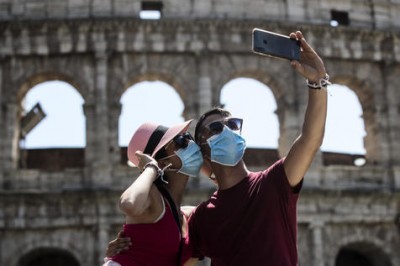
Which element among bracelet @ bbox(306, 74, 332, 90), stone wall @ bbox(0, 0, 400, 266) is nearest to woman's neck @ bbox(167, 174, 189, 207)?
bracelet @ bbox(306, 74, 332, 90)

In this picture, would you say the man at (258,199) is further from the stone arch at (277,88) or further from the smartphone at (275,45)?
the stone arch at (277,88)

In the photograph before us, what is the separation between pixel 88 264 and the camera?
17.6m

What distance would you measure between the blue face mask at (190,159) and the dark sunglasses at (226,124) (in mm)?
133

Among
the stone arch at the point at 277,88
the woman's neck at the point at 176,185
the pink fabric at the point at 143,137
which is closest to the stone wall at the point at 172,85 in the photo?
the stone arch at the point at 277,88

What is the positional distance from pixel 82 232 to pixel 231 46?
238 inches

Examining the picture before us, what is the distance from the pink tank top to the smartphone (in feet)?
3.31

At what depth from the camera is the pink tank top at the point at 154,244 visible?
3.79m

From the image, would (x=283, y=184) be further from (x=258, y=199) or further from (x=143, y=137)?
(x=143, y=137)

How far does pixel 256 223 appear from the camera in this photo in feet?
12.2

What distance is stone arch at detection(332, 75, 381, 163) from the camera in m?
19.6

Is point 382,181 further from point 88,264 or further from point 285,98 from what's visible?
point 88,264

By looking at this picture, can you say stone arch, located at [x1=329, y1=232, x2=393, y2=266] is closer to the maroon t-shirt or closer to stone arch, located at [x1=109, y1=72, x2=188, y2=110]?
stone arch, located at [x1=109, y1=72, x2=188, y2=110]

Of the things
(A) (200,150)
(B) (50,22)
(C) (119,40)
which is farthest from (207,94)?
(A) (200,150)

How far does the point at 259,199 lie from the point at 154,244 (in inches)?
23.2
